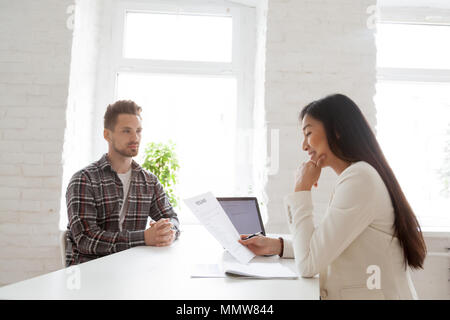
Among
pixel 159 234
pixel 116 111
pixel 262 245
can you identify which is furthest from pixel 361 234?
pixel 116 111

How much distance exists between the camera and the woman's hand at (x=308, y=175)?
1188 mm

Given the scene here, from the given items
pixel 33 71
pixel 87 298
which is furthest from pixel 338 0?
pixel 87 298

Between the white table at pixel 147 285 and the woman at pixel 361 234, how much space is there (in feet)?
0.27

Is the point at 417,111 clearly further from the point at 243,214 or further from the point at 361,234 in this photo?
the point at 361,234

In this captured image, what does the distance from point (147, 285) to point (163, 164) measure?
173 cm

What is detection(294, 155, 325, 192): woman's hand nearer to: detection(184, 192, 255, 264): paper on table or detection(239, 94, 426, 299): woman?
detection(239, 94, 426, 299): woman

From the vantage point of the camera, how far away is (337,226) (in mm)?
1016

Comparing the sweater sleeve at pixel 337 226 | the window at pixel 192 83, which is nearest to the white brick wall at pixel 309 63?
the window at pixel 192 83

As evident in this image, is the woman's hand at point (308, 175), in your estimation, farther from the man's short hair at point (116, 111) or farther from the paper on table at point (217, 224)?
the man's short hair at point (116, 111)

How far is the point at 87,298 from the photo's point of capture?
774mm

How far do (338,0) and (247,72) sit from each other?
0.89m

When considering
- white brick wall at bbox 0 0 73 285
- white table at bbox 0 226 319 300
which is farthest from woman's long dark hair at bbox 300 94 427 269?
white brick wall at bbox 0 0 73 285

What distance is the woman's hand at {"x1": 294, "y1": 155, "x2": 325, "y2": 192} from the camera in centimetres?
119
